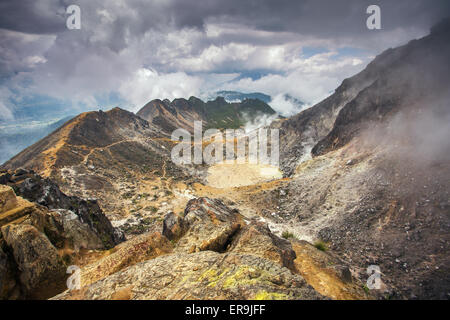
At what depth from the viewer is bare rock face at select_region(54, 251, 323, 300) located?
789 cm

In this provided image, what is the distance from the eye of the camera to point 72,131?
214 feet

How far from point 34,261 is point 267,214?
35.0 m

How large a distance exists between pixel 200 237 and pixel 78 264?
8194 mm

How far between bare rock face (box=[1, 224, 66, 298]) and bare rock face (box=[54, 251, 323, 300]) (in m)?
3.61

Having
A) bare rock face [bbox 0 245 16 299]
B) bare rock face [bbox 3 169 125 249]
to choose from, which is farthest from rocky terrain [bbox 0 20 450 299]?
bare rock face [bbox 3 169 125 249]

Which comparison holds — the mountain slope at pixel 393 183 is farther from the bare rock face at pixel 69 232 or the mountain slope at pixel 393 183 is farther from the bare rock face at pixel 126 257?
the bare rock face at pixel 69 232

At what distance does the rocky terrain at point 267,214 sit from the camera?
10.4m

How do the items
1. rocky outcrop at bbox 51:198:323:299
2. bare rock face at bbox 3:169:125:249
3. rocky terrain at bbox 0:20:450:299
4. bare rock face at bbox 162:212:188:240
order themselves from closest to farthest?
1. rocky outcrop at bbox 51:198:323:299
2. rocky terrain at bbox 0:20:450:299
3. bare rock face at bbox 162:212:188:240
4. bare rock face at bbox 3:169:125:249

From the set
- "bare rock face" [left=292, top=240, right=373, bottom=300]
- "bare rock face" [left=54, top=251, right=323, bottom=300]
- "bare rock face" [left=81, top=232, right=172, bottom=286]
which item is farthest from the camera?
"bare rock face" [left=292, top=240, right=373, bottom=300]

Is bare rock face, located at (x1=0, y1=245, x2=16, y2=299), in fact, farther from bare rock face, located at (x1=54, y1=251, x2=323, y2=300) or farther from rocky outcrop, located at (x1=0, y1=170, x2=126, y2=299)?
bare rock face, located at (x1=54, y1=251, x2=323, y2=300)

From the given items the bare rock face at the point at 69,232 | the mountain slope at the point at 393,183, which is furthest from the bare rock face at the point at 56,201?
the mountain slope at the point at 393,183

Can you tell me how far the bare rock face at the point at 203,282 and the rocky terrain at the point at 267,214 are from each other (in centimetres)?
6
